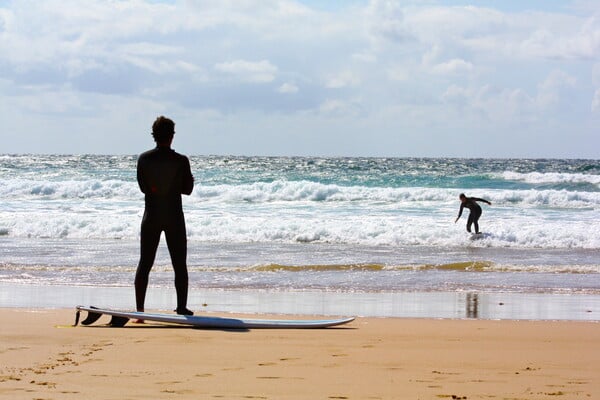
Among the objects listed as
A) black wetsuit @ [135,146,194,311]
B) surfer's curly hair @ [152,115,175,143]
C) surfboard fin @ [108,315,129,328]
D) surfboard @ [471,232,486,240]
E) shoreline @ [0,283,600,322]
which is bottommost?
shoreline @ [0,283,600,322]

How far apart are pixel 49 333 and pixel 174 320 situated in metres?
1.04

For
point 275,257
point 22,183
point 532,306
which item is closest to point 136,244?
point 275,257

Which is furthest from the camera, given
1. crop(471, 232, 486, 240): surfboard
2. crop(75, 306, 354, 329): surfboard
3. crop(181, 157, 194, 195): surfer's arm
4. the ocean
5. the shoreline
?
crop(471, 232, 486, 240): surfboard

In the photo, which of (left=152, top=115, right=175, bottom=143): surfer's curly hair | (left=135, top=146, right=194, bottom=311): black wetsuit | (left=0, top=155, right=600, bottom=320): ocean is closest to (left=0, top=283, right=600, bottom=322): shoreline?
(left=0, top=155, right=600, bottom=320): ocean

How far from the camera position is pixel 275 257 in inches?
659

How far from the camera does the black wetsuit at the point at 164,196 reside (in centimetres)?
761

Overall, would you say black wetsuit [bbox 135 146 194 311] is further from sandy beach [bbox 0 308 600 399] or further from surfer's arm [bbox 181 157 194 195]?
sandy beach [bbox 0 308 600 399]

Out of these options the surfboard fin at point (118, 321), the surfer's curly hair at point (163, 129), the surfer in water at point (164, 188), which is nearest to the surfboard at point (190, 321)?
the surfboard fin at point (118, 321)

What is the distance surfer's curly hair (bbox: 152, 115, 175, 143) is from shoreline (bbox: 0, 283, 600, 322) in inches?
101

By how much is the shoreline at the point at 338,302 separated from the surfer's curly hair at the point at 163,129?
8.45ft

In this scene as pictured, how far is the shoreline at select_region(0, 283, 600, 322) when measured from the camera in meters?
9.68

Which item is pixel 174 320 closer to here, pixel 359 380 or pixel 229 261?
pixel 359 380

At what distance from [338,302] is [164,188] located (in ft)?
12.3

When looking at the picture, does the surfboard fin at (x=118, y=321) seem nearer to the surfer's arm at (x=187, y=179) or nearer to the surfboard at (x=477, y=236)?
the surfer's arm at (x=187, y=179)
